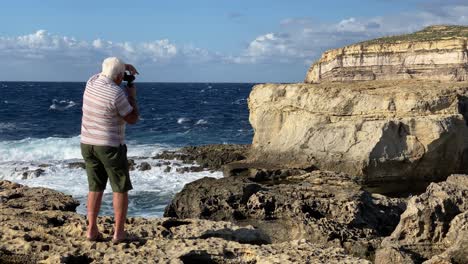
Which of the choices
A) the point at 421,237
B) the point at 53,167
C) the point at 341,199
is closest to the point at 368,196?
the point at 341,199

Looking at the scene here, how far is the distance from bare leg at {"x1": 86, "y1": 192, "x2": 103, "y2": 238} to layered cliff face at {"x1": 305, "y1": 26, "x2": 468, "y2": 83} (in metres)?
24.3

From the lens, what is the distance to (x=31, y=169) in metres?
23.3

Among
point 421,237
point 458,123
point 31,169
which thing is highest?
point 458,123

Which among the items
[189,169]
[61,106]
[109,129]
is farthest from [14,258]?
[61,106]

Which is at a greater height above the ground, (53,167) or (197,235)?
(197,235)

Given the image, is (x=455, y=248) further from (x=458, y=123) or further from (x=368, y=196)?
→ (x=458, y=123)

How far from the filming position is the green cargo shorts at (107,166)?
19.2 ft

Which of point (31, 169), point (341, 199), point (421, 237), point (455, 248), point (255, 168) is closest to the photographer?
point (455, 248)

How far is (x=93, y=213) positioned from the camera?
595 cm

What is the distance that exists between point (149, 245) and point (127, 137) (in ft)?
105

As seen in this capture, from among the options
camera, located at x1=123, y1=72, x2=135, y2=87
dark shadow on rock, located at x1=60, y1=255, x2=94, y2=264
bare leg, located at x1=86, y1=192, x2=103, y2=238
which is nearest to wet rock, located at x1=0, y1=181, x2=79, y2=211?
bare leg, located at x1=86, y1=192, x2=103, y2=238

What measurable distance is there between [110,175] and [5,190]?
4.46 metres

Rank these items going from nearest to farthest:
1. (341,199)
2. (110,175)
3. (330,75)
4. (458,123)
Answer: (110,175), (341,199), (458,123), (330,75)

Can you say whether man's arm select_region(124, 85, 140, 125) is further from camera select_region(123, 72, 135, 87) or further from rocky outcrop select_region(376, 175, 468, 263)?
rocky outcrop select_region(376, 175, 468, 263)
